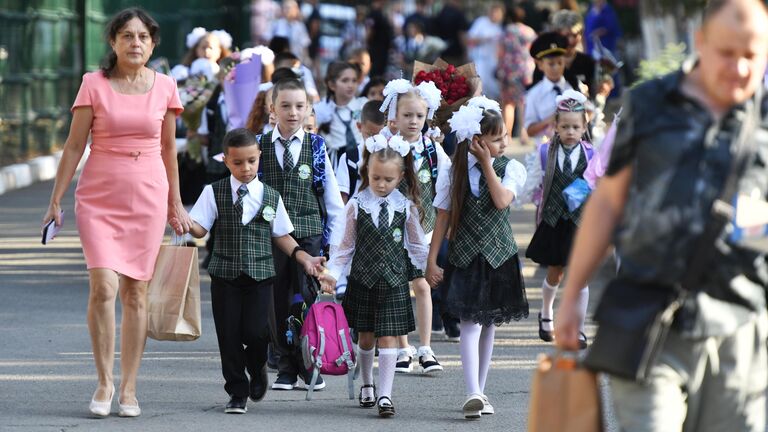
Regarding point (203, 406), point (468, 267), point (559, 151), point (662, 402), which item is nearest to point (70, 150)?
point (203, 406)

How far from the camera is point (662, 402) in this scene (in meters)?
4.10

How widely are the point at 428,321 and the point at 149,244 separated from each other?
1.77 m

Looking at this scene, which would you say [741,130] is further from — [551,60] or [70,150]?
[551,60]

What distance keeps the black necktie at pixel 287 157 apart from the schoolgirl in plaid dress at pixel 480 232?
0.89 m

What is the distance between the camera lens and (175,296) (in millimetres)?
7328

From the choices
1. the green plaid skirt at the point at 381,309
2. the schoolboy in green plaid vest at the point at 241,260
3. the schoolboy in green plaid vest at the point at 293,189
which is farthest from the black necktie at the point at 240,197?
the schoolboy in green plaid vest at the point at 293,189

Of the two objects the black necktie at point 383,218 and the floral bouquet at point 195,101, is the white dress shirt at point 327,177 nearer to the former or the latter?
the black necktie at point 383,218

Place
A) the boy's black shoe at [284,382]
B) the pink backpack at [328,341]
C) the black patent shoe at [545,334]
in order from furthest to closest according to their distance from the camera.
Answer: the black patent shoe at [545,334] → the boy's black shoe at [284,382] → the pink backpack at [328,341]

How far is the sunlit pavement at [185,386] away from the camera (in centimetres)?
712

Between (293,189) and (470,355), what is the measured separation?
4.77 ft

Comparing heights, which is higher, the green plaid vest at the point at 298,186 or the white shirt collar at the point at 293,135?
the white shirt collar at the point at 293,135

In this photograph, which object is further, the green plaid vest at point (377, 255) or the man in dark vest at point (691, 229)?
the green plaid vest at point (377, 255)

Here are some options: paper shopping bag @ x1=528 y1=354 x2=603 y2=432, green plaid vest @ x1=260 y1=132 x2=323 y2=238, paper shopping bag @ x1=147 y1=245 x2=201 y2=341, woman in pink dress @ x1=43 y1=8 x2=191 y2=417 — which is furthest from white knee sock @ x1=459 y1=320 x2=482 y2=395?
paper shopping bag @ x1=528 y1=354 x2=603 y2=432

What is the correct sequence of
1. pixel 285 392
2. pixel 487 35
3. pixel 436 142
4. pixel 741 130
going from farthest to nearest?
pixel 487 35 → pixel 436 142 → pixel 285 392 → pixel 741 130
